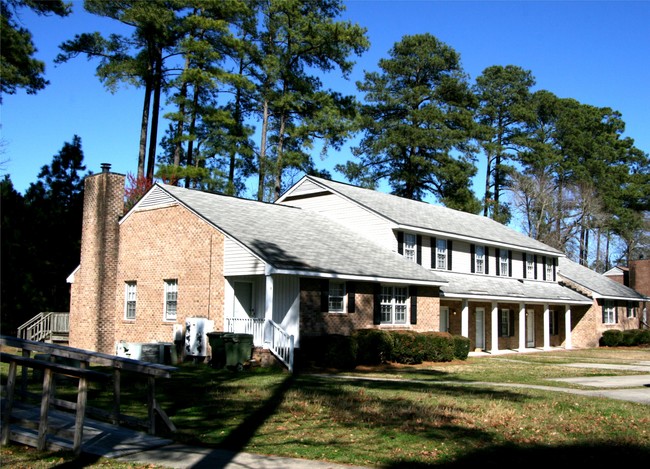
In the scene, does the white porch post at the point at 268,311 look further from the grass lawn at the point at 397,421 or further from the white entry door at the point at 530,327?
the white entry door at the point at 530,327

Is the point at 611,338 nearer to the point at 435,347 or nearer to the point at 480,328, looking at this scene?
the point at 480,328

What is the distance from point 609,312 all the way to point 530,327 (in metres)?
6.89

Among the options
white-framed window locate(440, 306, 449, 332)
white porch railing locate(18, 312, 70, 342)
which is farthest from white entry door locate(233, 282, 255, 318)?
white-framed window locate(440, 306, 449, 332)

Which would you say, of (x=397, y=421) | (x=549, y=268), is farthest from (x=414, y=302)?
(x=549, y=268)

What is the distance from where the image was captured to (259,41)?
43562 millimetres

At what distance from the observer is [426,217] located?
3303 centimetres

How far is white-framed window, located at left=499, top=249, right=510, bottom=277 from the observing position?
35.9 metres

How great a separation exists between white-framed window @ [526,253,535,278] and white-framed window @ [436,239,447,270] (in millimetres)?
8837

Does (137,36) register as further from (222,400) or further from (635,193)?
(635,193)

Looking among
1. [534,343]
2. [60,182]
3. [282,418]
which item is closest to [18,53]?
[60,182]

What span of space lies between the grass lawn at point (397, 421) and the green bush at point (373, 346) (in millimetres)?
4930

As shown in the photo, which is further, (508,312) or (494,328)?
(508,312)

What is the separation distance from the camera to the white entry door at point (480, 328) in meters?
33.8

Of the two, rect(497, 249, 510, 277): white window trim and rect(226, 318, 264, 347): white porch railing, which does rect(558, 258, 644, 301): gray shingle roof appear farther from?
rect(226, 318, 264, 347): white porch railing
